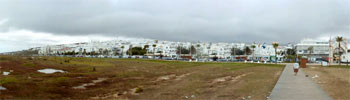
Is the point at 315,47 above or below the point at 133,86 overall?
above

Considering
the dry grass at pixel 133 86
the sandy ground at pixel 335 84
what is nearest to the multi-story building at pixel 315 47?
the sandy ground at pixel 335 84

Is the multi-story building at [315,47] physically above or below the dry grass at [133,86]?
above

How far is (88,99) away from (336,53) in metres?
128

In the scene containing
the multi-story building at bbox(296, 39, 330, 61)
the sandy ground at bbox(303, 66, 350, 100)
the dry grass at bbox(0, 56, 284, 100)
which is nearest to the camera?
the sandy ground at bbox(303, 66, 350, 100)

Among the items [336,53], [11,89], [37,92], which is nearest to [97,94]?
[37,92]

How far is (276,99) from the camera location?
44.3 feet

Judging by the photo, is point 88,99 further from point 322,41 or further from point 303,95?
point 322,41

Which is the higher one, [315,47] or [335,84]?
[315,47]

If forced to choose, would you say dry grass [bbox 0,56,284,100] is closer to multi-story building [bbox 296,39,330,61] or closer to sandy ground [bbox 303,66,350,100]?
sandy ground [bbox 303,66,350,100]

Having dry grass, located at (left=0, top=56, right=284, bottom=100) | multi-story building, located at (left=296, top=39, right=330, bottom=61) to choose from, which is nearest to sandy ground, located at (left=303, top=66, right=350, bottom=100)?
dry grass, located at (left=0, top=56, right=284, bottom=100)

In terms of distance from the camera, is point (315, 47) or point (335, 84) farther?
point (315, 47)

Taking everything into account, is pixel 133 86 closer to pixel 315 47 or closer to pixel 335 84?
pixel 335 84

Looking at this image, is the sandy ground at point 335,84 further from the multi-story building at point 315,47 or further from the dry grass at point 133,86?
the multi-story building at point 315,47

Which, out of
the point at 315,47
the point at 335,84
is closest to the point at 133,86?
the point at 335,84
